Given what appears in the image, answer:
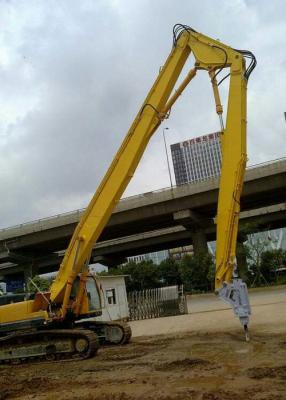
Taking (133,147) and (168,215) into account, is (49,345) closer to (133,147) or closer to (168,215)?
(133,147)

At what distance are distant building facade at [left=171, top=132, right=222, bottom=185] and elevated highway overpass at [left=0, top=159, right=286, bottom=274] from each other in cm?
3892

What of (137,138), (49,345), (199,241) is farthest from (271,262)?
(49,345)

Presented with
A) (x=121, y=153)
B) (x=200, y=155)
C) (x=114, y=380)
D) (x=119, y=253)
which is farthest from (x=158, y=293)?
(x=200, y=155)

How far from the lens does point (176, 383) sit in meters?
8.38

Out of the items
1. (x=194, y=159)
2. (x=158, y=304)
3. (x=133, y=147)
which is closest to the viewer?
(x=133, y=147)


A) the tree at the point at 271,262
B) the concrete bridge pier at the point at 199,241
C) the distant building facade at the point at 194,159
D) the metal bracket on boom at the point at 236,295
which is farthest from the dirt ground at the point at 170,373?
the distant building facade at the point at 194,159

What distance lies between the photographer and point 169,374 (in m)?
9.27

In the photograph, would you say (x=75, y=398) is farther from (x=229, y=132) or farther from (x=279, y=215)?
(x=279, y=215)

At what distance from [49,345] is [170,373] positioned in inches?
211

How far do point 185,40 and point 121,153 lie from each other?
147 inches

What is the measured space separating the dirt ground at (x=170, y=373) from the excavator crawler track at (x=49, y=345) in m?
0.42

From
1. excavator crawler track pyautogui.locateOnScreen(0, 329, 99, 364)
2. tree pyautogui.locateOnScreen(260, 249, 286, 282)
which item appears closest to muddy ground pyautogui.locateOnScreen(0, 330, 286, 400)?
excavator crawler track pyautogui.locateOnScreen(0, 329, 99, 364)

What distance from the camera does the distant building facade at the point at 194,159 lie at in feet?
349

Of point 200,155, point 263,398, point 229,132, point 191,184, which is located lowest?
point 263,398
